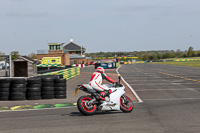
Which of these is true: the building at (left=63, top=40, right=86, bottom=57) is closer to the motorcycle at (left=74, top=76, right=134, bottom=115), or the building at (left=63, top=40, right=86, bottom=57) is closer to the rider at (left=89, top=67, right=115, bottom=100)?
the motorcycle at (left=74, top=76, right=134, bottom=115)

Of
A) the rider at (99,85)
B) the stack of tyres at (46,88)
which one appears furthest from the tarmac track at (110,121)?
the stack of tyres at (46,88)

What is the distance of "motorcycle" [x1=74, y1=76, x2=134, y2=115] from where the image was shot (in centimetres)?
956

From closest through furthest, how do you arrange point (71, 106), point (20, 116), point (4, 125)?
point (4, 125) → point (20, 116) → point (71, 106)

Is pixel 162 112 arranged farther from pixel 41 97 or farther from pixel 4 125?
pixel 41 97

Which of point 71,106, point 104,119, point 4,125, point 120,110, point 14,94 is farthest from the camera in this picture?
point 14,94

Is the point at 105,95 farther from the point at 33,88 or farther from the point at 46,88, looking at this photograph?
the point at 33,88

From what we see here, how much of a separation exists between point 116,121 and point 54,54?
7475 centimetres

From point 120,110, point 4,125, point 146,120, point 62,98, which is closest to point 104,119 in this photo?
point 146,120

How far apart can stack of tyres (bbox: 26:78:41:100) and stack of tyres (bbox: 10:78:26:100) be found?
23 centimetres

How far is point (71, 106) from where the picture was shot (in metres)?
12.4

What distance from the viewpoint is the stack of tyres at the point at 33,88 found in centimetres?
1431

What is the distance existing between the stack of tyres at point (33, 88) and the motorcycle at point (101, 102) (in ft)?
16.3

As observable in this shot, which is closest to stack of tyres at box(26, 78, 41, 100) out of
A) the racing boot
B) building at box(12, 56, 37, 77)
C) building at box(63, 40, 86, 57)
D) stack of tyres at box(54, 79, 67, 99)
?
stack of tyres at box(54, 79, 67, 99)

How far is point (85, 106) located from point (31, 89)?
552 cm
